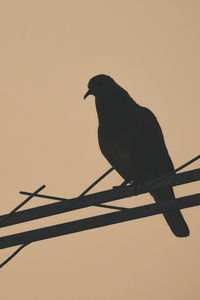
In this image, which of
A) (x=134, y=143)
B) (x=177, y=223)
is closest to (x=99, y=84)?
(x=134, y=143)

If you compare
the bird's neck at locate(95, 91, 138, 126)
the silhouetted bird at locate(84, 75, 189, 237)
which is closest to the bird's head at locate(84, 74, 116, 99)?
the bird's neck at locate(95, 91, 138, 126)

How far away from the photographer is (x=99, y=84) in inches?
252

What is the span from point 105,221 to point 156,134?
2.40 m

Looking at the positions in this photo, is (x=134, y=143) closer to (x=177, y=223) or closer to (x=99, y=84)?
(x=177, y=223)

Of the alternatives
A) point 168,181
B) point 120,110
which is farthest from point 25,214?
point 120,110

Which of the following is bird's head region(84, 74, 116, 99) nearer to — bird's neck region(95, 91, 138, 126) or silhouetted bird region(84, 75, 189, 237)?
bird's neck region(95, 91, 138, 126)

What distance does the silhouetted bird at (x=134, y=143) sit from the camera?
530 cm

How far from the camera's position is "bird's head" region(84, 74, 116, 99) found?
6.23 m

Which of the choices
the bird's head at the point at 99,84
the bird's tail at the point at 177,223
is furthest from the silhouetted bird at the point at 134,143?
the bird's head at the point at 99,84

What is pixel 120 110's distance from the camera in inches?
220

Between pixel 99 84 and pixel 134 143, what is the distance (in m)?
1.36

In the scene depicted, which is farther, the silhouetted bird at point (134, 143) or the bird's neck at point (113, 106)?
the bird's neck at point (113, 106)

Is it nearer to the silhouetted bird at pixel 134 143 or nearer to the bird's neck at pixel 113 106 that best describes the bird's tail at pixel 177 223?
the silhouetted bird at pixel 134 143

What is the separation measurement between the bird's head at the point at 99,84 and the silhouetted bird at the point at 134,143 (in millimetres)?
336
